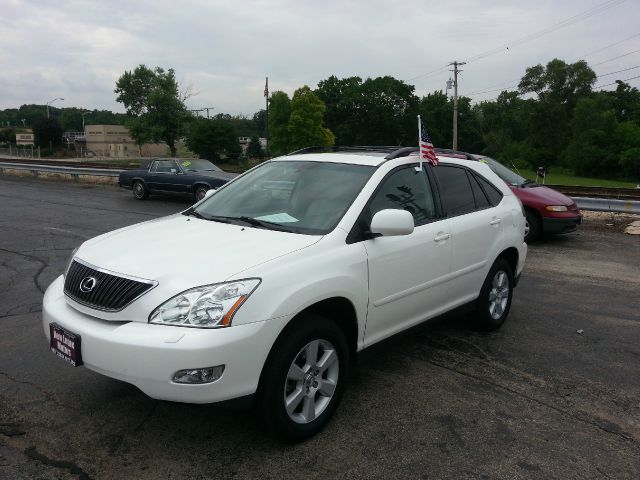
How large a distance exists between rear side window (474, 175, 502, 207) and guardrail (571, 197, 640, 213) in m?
8.31

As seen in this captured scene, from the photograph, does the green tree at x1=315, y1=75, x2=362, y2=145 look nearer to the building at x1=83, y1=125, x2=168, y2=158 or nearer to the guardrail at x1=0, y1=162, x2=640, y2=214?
the building at x1=83, y1=125, x2=168, y2=158

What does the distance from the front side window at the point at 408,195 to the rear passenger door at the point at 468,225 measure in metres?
0.21

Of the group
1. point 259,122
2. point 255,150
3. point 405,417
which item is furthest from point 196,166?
point 259,122

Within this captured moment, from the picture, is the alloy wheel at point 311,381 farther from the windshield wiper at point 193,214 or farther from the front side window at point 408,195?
the windshield wiper at point 193,214

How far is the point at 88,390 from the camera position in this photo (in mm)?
3791

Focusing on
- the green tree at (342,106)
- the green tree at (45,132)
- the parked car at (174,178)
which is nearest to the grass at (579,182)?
the green tree at (342,106)

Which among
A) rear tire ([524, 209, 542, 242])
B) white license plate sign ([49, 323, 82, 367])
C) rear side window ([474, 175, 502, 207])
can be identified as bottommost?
rear tire ([524, 209, 542, 242])

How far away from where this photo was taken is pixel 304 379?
317 centimetres

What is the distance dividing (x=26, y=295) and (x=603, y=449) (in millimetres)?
5925

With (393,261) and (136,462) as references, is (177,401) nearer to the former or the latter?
(136,462)

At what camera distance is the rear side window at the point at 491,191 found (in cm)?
516

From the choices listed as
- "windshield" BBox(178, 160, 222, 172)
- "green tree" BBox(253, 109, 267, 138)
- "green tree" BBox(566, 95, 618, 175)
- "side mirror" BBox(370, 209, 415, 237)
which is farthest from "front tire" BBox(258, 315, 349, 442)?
"green tree" BBox(253, 109, 267, 138)

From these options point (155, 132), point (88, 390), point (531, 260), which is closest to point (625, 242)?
point (531, 260)

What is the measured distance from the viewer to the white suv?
280 centimetres
